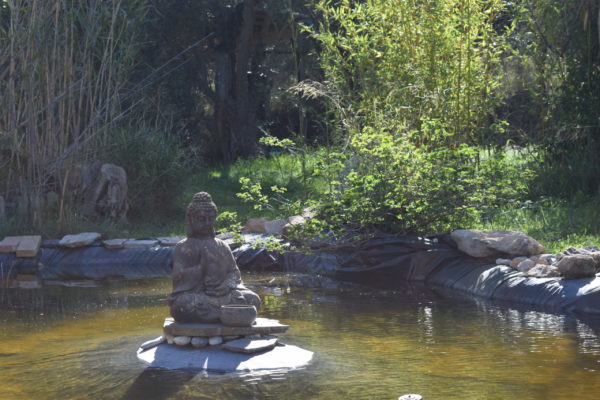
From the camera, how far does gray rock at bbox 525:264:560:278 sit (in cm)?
834

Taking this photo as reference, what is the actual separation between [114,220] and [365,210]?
15.7 ft

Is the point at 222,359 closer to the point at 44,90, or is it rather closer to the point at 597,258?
the point at 597,258

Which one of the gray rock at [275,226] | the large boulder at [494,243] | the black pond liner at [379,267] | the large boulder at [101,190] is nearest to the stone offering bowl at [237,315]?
the black pond liner at [379,267]

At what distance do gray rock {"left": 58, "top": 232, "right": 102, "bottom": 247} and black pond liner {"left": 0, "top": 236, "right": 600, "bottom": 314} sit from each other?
84 mm

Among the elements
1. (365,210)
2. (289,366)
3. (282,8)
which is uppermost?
(282,8)

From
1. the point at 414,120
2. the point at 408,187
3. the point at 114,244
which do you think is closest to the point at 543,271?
the point at 408,187

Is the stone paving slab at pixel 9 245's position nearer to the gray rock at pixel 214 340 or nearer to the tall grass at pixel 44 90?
the tall grass at pixel 44 90

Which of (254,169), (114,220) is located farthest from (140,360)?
(254,169)

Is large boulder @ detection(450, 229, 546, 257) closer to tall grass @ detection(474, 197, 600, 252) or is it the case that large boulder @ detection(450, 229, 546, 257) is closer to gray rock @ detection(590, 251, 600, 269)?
tall grass @ detection(474, 197, 600, 252)

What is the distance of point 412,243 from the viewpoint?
33.1 ft

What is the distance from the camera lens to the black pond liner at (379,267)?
820 centimetres

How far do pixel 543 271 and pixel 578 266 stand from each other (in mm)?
521

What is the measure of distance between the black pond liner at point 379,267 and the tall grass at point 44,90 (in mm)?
953

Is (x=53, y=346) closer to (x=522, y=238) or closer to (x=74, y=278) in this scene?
(x=74, y=278)
